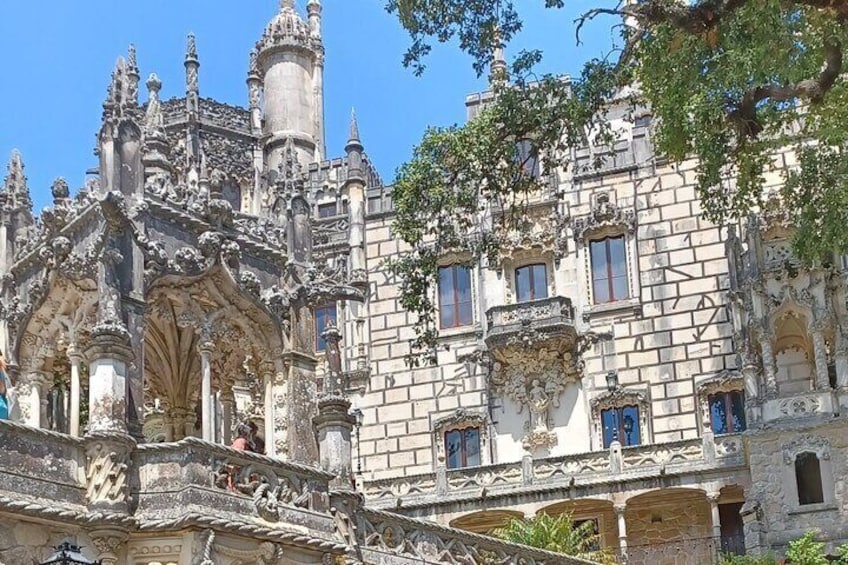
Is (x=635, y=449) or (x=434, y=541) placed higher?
(x=635, y=449)

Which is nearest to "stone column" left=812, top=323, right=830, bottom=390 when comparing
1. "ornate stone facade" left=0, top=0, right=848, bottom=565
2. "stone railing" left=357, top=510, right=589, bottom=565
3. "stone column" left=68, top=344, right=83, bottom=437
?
"ornate stone facade" left=0, top=0, right=848, bottom=565

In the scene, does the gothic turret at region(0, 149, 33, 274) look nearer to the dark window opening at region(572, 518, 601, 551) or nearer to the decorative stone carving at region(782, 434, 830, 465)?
Answer: the dark window opening at region(572, 518, 601, 551)

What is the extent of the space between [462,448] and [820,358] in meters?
10.3

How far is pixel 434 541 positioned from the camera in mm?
20328

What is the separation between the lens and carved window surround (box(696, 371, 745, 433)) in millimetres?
37656

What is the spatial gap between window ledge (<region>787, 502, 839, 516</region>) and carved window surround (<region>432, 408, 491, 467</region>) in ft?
30.5

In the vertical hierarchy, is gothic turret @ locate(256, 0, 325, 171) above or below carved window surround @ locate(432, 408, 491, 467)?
above

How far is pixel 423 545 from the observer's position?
20.1 m

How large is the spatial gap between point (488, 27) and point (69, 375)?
7.49 meters

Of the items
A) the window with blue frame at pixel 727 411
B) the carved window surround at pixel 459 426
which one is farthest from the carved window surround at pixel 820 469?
the carved window surround at pixel 459 426

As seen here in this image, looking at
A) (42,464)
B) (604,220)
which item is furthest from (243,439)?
(604,220)

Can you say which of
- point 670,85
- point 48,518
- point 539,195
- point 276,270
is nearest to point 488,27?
point 670,85

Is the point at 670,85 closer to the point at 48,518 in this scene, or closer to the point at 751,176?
the point at 751,176

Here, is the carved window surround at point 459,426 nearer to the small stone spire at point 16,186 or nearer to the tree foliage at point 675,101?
the tree foliage at point 675,101
